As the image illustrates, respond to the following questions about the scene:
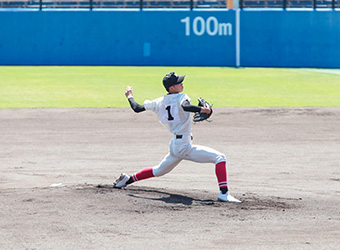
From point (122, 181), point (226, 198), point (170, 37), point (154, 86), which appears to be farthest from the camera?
point (170, 37)

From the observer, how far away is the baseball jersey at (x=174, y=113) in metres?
7.89

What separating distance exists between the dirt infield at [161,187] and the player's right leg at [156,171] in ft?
0.41

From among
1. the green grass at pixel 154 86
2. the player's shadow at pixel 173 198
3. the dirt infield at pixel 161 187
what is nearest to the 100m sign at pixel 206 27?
the green grass at pixel 154 86

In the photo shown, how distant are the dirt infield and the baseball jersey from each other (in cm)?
89

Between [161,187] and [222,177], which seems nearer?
[222,177]

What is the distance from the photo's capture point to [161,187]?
894 centimetres

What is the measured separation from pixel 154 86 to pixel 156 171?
15.5 m

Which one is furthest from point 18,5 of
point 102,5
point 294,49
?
point 294,49

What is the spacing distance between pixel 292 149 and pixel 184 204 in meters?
5.07

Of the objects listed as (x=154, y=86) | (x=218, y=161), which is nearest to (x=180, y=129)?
(x=218, y=161)

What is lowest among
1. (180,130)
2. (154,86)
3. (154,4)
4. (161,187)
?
(154,86)

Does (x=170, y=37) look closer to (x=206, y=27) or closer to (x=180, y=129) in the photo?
(x=206, y=27)

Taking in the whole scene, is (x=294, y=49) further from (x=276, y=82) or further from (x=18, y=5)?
(x=18, y=5)

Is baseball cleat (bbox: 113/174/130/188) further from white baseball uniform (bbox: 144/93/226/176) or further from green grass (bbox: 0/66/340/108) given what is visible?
green grass (bbox: 0/66/340/108)
